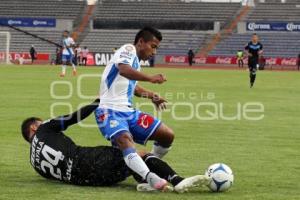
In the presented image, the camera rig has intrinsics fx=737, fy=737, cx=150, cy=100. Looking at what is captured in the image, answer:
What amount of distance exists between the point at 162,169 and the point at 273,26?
6186cm

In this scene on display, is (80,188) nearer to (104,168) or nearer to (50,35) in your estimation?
(104,168)

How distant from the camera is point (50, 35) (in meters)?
70.6

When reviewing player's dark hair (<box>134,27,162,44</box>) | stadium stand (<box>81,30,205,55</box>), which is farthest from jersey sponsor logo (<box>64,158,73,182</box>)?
stadium stand (<box>81,30,205,55</box>)

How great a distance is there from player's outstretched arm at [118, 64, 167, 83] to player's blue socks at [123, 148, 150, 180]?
27.5 inches

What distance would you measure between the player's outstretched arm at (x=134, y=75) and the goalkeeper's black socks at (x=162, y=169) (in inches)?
30.9

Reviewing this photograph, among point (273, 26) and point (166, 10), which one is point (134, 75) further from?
point (166, 10)

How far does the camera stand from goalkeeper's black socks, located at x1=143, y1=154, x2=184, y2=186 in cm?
705

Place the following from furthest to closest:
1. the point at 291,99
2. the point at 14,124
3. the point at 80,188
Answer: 1. the point at 291,99
2. the point at 14,124
3. the point at 80,188

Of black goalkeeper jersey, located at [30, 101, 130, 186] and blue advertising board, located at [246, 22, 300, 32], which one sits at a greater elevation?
blue advertising board, located at [246, 22, 300, 32]

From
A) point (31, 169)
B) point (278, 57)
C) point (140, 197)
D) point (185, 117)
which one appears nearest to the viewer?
point (140, 197)

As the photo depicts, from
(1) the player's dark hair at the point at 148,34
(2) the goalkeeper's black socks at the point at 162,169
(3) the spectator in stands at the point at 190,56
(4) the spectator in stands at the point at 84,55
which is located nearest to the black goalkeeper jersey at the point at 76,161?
(2) the goalkeeper's black socks at the point at 162,169

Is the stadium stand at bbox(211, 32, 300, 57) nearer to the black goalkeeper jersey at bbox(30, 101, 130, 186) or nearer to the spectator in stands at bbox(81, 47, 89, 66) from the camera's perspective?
the spectator in stands at bbox(81, 47, 89, 66)

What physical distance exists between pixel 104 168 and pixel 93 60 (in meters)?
56.8

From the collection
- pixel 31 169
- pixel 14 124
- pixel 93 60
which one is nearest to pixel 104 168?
pixel 31 169
